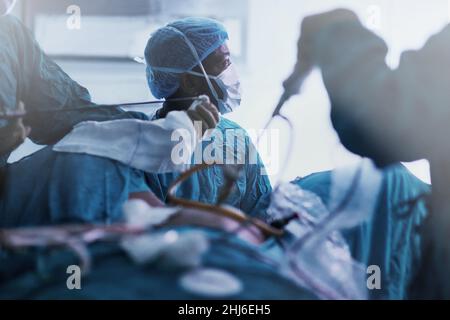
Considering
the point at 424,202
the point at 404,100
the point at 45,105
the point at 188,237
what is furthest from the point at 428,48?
the point at 45,105

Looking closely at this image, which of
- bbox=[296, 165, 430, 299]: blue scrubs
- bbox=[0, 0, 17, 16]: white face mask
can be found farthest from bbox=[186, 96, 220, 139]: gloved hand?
bbox=[0, 0, 17, 16]: white face mask

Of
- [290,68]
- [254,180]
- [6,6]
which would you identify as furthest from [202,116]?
[6,6]

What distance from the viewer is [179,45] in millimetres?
1356

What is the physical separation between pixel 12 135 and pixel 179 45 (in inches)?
15.8

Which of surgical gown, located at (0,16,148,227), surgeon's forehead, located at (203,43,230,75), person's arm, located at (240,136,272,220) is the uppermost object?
surgeon's forehead, located at (203,43,230,75)

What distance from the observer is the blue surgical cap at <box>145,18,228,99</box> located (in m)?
1.36

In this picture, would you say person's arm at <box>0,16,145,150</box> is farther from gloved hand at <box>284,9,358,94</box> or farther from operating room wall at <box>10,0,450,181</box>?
gloved hand at <box>284,9,358,94</box>

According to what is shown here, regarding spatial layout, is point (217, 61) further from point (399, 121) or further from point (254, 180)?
point (399, 121)

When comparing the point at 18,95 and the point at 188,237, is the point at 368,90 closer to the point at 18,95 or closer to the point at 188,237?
the point at 188,237

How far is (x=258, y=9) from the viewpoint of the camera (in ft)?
4.24

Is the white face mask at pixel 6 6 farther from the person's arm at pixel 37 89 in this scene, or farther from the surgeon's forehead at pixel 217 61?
the surgeon's forehead at pixel 217 61

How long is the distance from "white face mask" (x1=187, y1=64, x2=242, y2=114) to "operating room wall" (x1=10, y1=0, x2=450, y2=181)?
0.06ft

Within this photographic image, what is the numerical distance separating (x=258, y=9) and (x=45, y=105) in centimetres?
45

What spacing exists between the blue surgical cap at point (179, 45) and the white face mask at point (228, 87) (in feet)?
0.11
